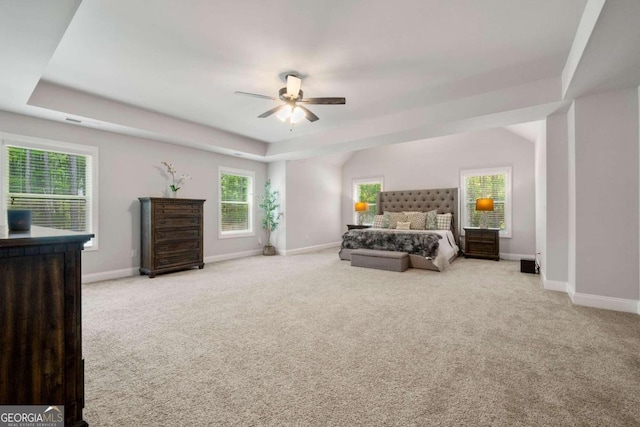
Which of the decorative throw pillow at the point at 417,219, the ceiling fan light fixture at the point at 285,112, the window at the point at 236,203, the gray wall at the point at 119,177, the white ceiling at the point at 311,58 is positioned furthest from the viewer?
the decorative throw pillow at the point at 417,219

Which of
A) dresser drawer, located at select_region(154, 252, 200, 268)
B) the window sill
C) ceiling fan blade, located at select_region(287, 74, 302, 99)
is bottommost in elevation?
dresser drawer, located at select_region(154, 252, 200, 268)

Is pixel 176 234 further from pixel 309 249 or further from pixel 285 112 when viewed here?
pixel 309 249

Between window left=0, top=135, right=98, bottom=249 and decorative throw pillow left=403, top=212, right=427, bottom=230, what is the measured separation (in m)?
5.98

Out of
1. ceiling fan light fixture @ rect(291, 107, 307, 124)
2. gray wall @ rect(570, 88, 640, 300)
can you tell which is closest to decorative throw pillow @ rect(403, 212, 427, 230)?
gray wall @ rect(570, 88, 640, 300)

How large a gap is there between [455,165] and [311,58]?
5030mm

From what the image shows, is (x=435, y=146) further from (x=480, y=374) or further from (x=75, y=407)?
(x=75, y=407)

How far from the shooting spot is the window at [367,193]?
26.6 ft

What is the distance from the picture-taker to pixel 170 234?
4848mm

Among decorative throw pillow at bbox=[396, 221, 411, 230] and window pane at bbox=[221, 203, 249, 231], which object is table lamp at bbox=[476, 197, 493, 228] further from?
window pane at bbox=[221, 203, 249, 231]

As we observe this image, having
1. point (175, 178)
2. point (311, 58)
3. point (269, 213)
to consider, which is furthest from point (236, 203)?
point (311, 58)

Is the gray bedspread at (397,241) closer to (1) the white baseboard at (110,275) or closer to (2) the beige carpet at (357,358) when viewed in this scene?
(2) the beige carpet at (357,358)

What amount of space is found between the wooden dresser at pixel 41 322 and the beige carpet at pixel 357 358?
0.37 m

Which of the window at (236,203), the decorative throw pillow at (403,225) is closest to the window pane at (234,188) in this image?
the window at (236,203)

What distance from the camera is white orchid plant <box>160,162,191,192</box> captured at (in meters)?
5.20
